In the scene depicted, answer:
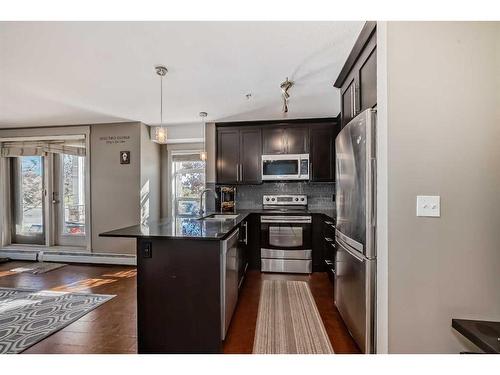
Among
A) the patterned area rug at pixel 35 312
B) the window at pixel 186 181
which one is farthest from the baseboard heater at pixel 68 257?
the window at pixel 186 181

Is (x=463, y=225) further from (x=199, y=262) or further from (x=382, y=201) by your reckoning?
(x=199, y=262)

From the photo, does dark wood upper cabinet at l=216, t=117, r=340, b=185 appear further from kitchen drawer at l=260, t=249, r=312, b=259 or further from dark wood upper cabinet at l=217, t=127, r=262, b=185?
kitchen drawer at l=260, t=249, r=312, b=259

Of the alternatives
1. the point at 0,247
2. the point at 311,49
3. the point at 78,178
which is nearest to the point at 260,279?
the point at 311,49

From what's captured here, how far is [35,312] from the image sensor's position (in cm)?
244

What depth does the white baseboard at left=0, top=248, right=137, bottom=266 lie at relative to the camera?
401cm

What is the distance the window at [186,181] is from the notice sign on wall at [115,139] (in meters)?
0.95

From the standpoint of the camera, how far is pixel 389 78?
136 cm

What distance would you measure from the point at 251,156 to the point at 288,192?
36.7 inches

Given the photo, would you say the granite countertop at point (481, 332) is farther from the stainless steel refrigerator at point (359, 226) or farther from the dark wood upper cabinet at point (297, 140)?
the dark wood upper cabinet at point (297, 140)

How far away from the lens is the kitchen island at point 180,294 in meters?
1.71

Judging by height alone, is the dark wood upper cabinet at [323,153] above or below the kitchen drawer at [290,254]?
above

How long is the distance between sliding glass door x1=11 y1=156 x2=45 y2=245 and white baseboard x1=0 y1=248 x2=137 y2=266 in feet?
0.96

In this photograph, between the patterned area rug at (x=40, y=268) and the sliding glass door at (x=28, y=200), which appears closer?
the patterned area rug at (x=40, y=268)

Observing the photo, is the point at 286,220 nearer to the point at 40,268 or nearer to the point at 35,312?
the point at 35,312
